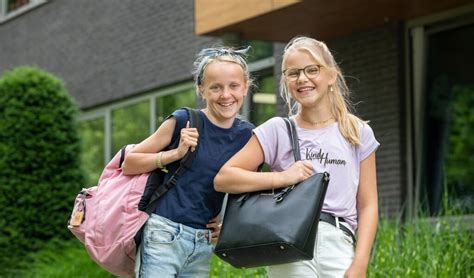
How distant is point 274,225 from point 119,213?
804mm

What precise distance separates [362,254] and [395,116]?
19.9 feet

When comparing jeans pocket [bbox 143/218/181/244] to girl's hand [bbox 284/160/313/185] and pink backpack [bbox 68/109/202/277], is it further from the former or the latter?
girl's hand [bbox 284/160/313/185]

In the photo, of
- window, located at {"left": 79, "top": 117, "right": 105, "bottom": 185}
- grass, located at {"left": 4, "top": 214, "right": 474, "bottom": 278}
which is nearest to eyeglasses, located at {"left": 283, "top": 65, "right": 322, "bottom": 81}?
grass, located at {"left": 4, "top": 214, "right": 474, "bottom": 278}

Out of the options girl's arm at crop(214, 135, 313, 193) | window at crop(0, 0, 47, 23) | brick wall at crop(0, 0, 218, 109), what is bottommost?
girl's arm at crop(214, 135, 313, 193)

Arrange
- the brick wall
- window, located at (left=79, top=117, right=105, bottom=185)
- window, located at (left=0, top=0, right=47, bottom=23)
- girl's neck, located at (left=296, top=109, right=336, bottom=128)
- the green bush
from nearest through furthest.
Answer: girl's neck, located at (left=296, top=109, right=336, bottom=128), the green bush, the brick wall, window, located at (left=79, top=117, right=105, bottom=185), window, located at (left=0, top=0, right=47, bottom=23)

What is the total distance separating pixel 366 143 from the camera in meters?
3.80

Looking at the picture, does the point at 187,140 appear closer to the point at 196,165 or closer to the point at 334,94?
the point at 196,165

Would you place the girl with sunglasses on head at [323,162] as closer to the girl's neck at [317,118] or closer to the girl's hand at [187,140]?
the girl's neck at [317,118]

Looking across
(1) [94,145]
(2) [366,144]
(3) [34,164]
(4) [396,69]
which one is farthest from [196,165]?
(1) [94,145]

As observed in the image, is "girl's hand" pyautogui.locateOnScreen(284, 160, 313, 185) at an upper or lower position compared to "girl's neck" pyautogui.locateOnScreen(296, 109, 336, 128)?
lower

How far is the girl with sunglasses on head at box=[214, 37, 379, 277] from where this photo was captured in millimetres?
3658

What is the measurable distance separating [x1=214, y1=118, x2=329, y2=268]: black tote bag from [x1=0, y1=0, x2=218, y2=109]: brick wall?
8355mm

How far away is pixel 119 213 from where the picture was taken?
13.4ft

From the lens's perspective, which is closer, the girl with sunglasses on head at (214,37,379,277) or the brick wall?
the girl with sunglasses on head at (214,37,379,277)
